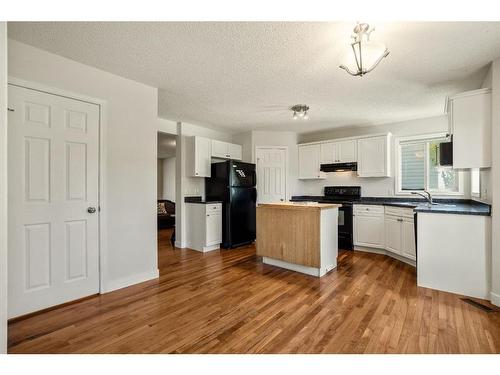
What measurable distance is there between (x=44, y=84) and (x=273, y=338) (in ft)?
9.52

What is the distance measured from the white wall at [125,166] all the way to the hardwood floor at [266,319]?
12.9 inches

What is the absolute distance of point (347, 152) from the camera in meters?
4.70

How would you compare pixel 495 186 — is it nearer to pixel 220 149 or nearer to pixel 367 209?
pixel 367 209

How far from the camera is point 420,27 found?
71.7 inches

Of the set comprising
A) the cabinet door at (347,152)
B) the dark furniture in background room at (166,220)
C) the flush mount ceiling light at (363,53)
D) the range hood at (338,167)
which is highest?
the flush mount ceiling light at (363,53)

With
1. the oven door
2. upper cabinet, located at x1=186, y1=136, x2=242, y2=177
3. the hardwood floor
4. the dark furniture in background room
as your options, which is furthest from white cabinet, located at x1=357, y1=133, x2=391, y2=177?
the dark furniture in background room

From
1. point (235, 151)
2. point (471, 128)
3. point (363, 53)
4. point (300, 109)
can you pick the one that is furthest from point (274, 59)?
point (235, 151)

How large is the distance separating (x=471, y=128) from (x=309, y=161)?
9.50ft

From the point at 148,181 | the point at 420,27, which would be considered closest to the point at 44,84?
the point at 148,181

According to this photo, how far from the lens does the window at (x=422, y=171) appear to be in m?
3.99

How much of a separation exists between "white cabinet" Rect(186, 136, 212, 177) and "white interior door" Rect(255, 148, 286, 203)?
1.10 metres

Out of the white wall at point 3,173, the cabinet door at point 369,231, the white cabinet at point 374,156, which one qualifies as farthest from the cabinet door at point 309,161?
the white wall at point 3,173

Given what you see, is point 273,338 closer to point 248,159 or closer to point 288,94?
point 288,94

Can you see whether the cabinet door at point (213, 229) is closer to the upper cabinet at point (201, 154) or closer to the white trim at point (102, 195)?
the upper cabinet at point (201, 154)
